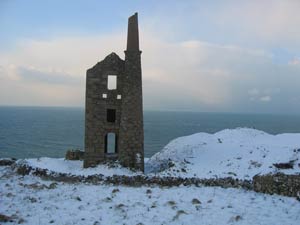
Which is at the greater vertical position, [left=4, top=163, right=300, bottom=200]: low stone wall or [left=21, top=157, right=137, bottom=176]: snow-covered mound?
[left=4, top=163, right=300, bottom=200]: low stone wall

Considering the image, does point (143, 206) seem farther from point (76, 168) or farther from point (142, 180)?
point (76, 168)

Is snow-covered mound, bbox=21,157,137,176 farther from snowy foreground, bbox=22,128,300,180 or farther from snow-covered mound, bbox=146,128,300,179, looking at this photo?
snow-covered mound, bbox=146,128,300,179

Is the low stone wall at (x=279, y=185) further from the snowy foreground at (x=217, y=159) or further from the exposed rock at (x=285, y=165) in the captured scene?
the exposed rock at (x=285, y=165)

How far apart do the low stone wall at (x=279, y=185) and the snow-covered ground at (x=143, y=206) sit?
1.82 feet

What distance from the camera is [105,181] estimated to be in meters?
19.4

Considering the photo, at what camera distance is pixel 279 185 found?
1611cm

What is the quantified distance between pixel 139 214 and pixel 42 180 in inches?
349

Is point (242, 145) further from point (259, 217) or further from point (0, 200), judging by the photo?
point (0, 200)

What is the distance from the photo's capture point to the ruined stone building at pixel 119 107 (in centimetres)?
2430

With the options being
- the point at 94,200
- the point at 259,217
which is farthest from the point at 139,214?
the point at 259,217

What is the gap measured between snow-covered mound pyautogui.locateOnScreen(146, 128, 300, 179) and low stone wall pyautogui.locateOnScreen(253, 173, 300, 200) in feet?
14.4

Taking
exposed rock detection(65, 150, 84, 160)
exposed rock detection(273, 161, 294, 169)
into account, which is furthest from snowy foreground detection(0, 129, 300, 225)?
exposed rock detection(65, 150, 84, 160)

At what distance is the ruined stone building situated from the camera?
79.7 ft

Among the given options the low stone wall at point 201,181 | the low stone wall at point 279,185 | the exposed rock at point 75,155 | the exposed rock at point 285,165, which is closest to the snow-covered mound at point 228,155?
the exposed rock at point 285,165
